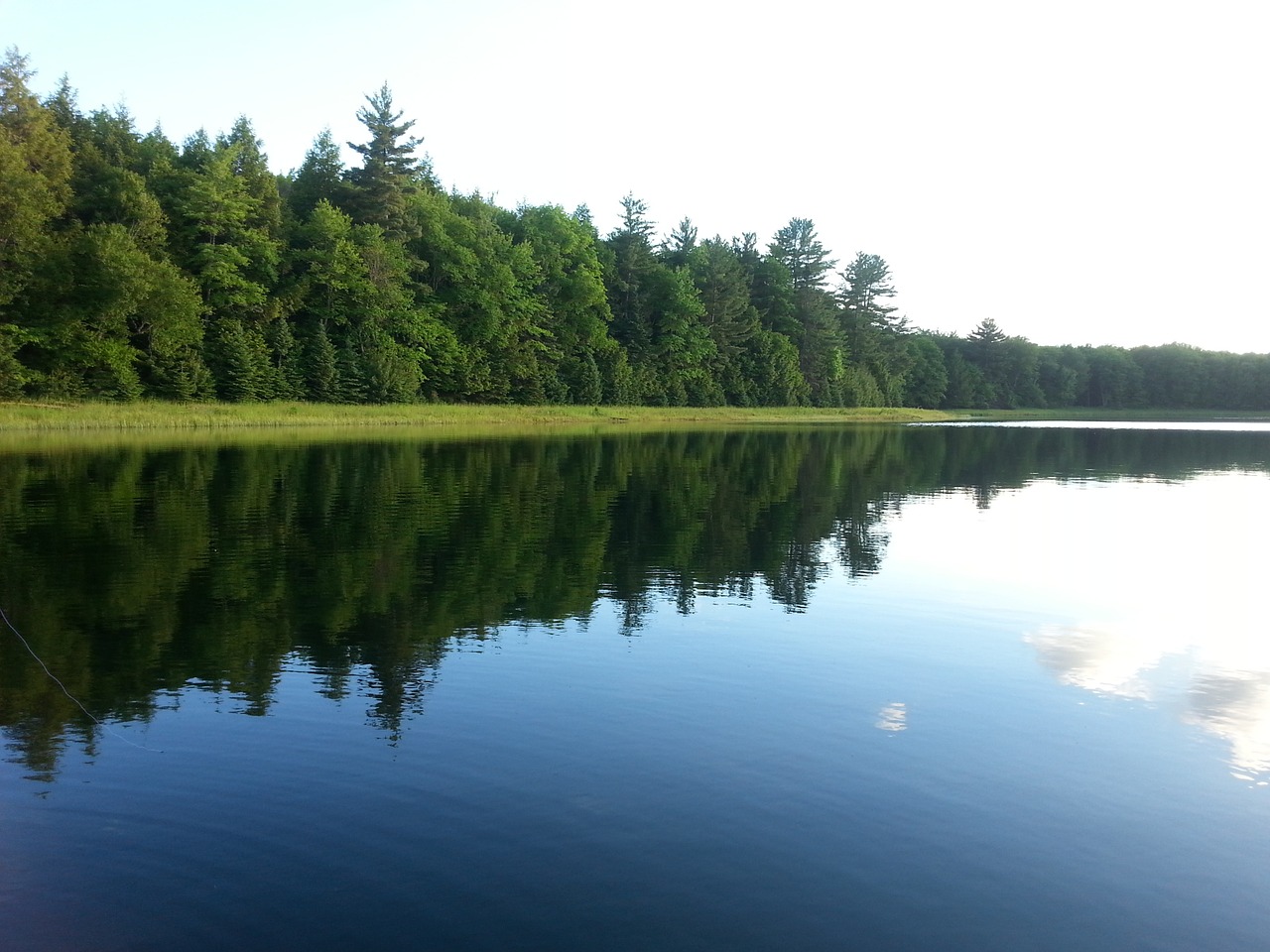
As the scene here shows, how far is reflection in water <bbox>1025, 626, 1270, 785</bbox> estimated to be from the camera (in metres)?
10.0

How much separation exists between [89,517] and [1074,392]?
170 meters

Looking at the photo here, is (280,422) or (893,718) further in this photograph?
(280,422)

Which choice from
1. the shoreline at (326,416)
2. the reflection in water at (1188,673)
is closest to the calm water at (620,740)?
the reflection in water at (1188,673)

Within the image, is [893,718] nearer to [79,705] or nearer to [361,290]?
[79,705]

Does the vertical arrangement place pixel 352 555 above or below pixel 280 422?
below

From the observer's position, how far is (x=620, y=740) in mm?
9273

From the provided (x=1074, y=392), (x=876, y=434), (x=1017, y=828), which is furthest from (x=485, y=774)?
(x=1074, y=392)

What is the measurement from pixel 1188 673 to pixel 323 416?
61.6 metres

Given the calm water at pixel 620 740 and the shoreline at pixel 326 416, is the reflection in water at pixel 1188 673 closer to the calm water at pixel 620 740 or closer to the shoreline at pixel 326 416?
the calm water at pixel 620 740

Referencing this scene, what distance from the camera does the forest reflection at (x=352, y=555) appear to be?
11.1 meters

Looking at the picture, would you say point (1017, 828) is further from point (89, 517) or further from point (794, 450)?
point (794, 450)

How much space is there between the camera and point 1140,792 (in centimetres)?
838

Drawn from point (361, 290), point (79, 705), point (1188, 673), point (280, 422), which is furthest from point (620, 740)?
point (361, 290)

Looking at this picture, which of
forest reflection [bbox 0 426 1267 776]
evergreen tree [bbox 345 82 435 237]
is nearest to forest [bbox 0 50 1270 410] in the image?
evergreen tree [bbox 345 82 435 237]
